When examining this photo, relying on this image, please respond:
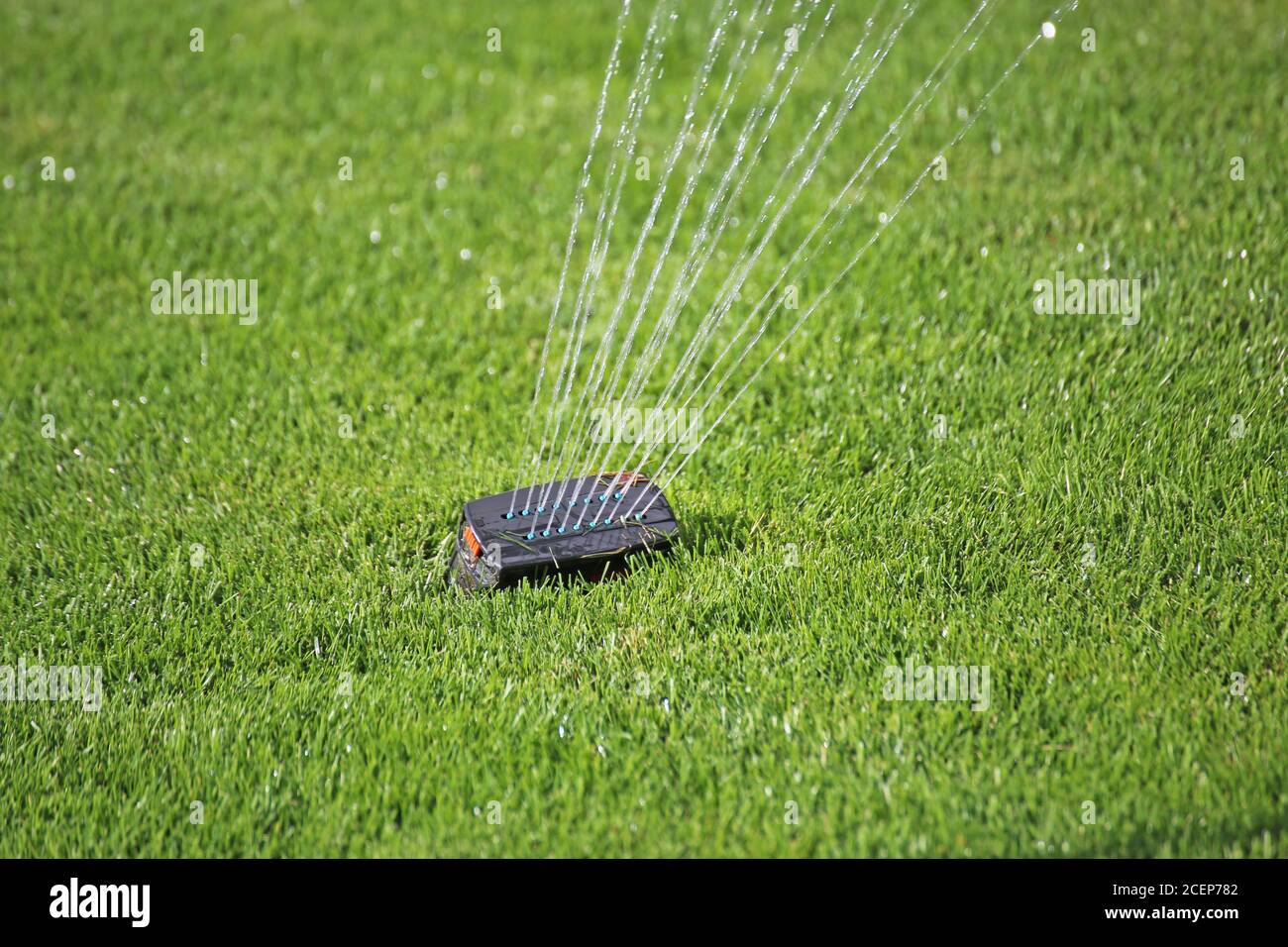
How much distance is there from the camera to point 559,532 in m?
A: 3.71

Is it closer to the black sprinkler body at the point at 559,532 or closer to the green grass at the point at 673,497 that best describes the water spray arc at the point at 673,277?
the black sprinkler body at the point at 559,532

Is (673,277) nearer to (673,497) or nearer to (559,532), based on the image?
(673,497)

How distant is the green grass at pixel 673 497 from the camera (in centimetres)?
302

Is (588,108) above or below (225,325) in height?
above

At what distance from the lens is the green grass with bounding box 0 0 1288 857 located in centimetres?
302

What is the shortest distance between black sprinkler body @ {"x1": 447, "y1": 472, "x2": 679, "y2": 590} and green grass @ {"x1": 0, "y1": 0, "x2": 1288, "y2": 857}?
86 mm

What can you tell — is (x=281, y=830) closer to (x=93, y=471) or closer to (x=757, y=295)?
(x=93, y=471)

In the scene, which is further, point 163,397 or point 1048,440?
point 163,397

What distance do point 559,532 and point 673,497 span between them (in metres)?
0.54

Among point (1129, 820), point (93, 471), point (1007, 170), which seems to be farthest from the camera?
point (1007, 170)

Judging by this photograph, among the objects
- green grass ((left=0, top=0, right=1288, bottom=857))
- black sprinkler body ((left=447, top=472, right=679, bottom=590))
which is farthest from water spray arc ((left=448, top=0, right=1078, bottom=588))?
green grass ((left=0, top=0, right=1288, bottom=857))

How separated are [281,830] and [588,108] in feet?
15.2

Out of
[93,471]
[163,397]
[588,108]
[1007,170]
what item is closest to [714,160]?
[588,108]

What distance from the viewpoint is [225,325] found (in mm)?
5215
